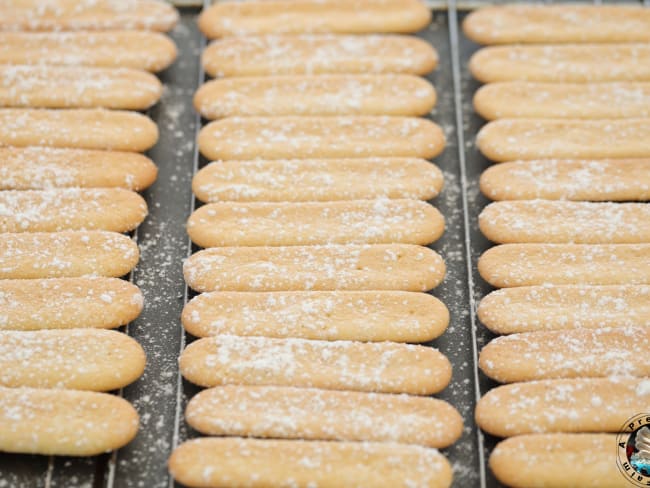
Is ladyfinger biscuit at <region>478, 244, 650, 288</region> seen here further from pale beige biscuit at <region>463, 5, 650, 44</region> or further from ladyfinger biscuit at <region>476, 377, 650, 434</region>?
pale beige biscuit at <region>463, 5, 650, 44</region>

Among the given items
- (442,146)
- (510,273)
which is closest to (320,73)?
(442,146)

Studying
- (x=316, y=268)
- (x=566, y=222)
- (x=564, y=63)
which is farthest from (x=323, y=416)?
(x=564, y=63)

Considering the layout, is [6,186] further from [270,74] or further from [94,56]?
[270,74]

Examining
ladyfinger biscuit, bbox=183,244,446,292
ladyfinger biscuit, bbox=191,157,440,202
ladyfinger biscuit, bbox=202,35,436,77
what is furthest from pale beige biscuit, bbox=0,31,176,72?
ladyfinger biscuit, bbox=183,244,446,292

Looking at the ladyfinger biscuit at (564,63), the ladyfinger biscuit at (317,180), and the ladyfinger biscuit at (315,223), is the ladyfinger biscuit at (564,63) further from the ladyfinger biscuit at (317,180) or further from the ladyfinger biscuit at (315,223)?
the ladyfinger biscuit at (315,223)

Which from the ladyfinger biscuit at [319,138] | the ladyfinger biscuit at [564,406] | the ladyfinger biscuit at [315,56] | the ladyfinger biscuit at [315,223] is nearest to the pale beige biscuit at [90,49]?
the ladyfinger biscuit at [315,56]
